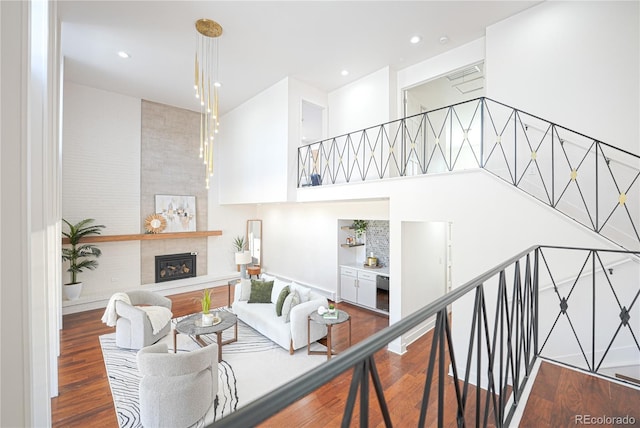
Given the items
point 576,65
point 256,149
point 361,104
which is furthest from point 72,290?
point 576,65

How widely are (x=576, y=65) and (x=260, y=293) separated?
580 centimetres

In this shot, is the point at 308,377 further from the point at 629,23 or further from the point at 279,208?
the point at 279,208

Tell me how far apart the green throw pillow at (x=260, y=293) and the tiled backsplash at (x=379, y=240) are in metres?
2.78

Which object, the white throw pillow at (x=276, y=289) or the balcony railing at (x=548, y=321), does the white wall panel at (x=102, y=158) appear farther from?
the balcony railing at (x=548, y=321)

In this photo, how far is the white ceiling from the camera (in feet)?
12.4

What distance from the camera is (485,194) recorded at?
330 cm

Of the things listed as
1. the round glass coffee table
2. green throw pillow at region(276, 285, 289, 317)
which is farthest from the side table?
the round glass coffee table

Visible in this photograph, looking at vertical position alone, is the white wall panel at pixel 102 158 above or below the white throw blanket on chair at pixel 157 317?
above

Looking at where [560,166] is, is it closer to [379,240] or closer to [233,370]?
[379,240]

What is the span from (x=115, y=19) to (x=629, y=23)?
653 centimetres

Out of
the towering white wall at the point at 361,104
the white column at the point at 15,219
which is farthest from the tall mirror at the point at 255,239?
the white column at the point at 15,219

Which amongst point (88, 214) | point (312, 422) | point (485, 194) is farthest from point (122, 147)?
point (485, 194)

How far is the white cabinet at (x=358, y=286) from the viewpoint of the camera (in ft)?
19.8

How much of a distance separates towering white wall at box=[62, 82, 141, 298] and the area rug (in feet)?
7.23
